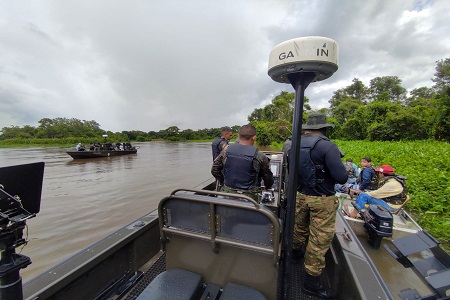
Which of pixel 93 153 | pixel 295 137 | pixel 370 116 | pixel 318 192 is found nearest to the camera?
pixel 295 137

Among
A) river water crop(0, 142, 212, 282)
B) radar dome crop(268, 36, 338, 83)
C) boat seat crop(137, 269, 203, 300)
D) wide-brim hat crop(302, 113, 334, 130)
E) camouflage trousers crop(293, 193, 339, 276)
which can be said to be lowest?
river water crop(0, 142, 212, 282)

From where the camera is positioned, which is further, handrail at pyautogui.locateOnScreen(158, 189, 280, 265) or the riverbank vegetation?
the riverbank vegetation

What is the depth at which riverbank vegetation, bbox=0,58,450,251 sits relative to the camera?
5223 mm

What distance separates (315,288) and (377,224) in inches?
61.0

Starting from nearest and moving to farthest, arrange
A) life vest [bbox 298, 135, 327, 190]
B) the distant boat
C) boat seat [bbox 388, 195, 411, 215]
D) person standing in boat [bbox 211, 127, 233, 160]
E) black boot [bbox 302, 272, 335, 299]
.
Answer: black boot [bbox 302, 272, 335, 299] < life vest [bbox 298, 135, 327, 190] < boat seat [bbox 388, 195, 411, 215] < person standing in boat [bbox 211, 127, 233, 160] < the distant boat

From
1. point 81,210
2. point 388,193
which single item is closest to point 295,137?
point 388,193

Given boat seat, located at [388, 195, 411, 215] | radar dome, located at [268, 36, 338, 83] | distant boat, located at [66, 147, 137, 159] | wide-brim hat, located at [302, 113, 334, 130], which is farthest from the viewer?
distant boat, located at [66, 147, 137, 159]

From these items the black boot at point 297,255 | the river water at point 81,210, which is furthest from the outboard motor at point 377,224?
the river water at point 81,210

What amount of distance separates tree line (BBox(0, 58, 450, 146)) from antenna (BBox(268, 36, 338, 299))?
873cm

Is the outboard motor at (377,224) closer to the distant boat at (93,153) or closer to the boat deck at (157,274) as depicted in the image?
Answer: the boat deck at (157,274)

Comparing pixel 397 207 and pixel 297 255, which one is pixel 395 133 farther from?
pixel 297 255

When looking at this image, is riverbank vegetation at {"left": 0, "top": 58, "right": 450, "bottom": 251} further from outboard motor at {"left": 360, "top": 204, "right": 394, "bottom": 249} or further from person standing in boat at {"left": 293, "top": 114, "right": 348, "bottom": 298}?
person standing in boat at {"left": 293, "top": 114, "right": 348, "bottom": 298}

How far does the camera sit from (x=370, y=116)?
22828 mm

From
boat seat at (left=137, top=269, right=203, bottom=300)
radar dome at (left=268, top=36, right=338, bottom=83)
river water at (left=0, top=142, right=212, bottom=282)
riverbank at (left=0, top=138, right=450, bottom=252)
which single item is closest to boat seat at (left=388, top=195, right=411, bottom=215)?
riverbank at (left=0, top=138, right=450, bottom=252)
